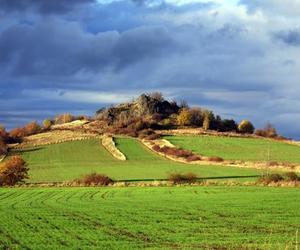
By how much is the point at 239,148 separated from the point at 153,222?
3163 inches

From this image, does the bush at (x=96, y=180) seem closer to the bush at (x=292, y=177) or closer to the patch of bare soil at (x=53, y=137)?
the bush at (x=292, y=177)

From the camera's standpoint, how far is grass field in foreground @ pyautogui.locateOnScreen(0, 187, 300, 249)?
25500 millimetres

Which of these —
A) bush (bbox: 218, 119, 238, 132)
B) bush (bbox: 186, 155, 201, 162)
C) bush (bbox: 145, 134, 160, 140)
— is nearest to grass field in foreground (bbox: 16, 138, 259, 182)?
bush (bbox: 145, 134, 160, 140)

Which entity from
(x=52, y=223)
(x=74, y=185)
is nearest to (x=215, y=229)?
(x=52, y=223)

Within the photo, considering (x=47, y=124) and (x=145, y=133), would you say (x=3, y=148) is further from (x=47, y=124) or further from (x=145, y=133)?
(x=47, y=124)

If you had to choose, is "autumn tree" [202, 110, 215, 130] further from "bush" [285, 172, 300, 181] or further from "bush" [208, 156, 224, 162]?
"bush" [285, 172, 300, 181]

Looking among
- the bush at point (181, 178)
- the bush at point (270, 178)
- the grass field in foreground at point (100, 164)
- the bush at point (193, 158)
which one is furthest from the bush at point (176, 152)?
the bush at point (270, 178)

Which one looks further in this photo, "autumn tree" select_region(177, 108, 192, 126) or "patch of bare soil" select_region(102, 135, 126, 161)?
"autumn tree" select_region(177, 108, 192, 126)

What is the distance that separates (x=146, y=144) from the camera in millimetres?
121312

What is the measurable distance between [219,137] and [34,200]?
7928 centimetres

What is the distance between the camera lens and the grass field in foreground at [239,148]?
101125mm

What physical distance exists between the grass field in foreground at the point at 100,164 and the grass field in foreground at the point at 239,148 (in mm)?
8143

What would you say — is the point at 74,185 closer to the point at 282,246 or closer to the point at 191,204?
the point at 191,204

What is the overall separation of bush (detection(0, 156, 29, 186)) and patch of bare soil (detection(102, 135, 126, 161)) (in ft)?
88.6
